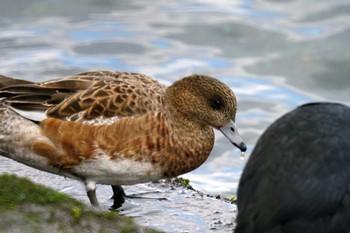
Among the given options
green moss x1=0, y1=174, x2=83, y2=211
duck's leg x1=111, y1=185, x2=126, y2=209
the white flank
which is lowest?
duck's leg x1=111, y1=185, x2=126, y2=209

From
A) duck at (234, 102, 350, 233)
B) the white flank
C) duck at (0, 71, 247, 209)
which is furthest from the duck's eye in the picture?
duck at (234, 102, 350, 233)

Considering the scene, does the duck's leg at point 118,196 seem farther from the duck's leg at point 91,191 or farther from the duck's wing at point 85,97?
the duck's wing at point 85,97

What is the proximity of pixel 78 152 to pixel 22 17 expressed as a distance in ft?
23.6

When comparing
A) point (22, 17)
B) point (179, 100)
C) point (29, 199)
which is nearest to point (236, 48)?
point (22, 17)

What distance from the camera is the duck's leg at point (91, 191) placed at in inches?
304

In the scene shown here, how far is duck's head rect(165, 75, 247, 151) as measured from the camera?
7949 mm

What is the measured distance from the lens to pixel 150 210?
316 inches

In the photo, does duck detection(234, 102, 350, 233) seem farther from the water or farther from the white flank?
the water

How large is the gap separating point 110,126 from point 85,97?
1.08 feet

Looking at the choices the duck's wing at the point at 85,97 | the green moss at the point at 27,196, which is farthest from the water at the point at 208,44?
the green moss at the point at 27,196

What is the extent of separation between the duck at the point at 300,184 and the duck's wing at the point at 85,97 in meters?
2.56

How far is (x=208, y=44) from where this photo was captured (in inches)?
550

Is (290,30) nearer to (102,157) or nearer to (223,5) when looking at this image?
(223,5)

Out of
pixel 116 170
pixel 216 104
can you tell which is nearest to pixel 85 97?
pixel 116 170
